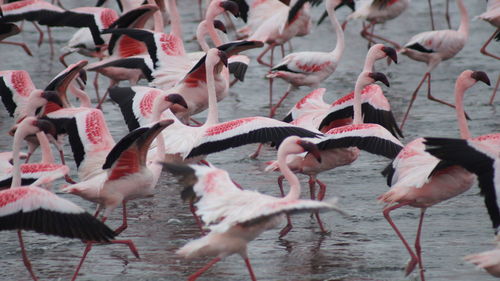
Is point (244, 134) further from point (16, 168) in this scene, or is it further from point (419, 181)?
point (16, 168)

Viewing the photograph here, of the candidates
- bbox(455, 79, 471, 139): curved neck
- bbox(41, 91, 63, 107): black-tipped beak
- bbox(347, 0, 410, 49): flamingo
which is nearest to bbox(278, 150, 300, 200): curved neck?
bbox(455, 79, 471, 139): curved neck

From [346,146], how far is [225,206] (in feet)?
5.40

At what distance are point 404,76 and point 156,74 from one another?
4271mm

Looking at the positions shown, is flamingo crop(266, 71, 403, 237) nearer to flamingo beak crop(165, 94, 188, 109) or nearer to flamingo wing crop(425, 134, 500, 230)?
flamingo beak crop(165, 94, 188, 109)

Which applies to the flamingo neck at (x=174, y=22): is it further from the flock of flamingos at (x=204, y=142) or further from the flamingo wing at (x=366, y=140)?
the flamingo wing at (x=366, y=140)

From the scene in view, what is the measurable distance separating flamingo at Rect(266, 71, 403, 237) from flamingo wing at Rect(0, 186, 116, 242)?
5.64 feet

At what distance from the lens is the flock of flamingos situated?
18.0 feet

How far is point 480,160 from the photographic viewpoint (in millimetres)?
5480

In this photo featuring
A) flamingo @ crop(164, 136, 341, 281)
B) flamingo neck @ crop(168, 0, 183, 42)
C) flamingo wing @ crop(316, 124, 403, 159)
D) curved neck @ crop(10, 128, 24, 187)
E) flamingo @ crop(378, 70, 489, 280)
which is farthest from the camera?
flamingo neck @ crop(168, 0, 183, 42)

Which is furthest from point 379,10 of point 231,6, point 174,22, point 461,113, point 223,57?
point 461,113

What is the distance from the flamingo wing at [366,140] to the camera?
22.0ft

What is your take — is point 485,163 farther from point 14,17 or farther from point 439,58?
point 14,17

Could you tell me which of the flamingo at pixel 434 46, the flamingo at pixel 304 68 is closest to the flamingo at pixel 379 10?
the flamingo at pixel 434 46

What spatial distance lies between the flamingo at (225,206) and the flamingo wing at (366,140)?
120 centimetres
